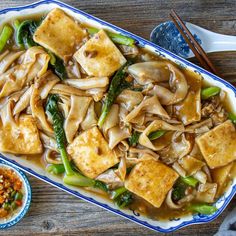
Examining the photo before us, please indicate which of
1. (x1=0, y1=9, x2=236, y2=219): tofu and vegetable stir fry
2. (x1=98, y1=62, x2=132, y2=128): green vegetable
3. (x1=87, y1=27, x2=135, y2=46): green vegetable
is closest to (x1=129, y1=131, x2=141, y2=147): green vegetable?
(x1=0, y1=9, x2=236, y2=219): tofu and vegetable stir fry

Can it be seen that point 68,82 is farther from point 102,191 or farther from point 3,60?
point 102,191

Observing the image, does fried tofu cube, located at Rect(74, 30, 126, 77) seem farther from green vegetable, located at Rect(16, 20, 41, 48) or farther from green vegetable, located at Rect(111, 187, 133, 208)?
green vegetable, located at Rect(111, 187, 133, 208)

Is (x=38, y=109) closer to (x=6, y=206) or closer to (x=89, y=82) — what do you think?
(x=89, y=82)

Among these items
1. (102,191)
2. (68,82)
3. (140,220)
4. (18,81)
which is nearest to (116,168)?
(102,191)

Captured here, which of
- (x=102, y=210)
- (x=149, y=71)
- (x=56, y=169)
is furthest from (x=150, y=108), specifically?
(x=102, y=210)

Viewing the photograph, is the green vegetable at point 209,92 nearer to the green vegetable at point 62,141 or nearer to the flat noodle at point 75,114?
the flat noodle at point 75,114

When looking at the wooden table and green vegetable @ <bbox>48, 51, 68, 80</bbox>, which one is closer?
green vegetable @ <bbox>48, 51, 68, 80</bbox>
